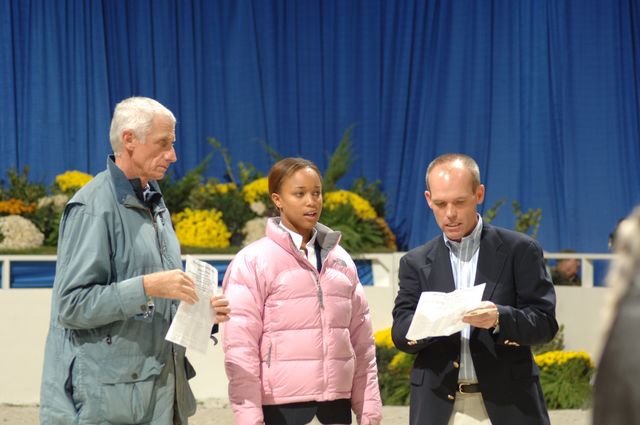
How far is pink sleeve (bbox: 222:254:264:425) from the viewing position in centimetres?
298

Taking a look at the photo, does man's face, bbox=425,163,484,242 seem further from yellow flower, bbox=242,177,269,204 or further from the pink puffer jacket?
yellow flower, bbox=242,177,269,204

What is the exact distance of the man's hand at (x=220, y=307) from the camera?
2.80 meters

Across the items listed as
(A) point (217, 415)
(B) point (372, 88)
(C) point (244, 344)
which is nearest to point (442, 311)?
(C) point (244, 344)

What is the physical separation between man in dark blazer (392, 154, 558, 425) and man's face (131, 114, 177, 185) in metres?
0.81

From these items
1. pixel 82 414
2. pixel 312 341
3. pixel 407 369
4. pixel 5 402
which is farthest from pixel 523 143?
pixel 82 414

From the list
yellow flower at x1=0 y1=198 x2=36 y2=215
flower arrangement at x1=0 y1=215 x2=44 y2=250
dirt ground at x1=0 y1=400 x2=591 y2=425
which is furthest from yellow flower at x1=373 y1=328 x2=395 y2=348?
yellow flower at x1=0 y1=198 x2=36 y2=215

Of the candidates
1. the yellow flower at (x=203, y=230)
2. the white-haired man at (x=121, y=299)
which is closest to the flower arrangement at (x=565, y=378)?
the yellow flower at (x=203, y=230)

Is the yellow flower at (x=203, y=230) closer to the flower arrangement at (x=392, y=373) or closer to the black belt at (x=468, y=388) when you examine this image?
the flower arrangement at (x=392, y=373)

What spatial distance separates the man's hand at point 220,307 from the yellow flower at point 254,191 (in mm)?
5027

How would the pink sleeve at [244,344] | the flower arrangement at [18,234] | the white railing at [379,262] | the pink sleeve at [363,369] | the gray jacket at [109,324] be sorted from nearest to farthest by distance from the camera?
the gray jacket at [109,324], the pink sleeve at [244,344], the pink sleeve at [363,369], the white railing at [379,262], the flower arrangement at [18,234]

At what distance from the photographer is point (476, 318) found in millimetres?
2717

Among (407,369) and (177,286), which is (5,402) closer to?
(407,369)

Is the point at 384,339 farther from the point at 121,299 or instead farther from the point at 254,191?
the point at 121,299

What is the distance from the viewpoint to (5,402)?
6.64 meters
